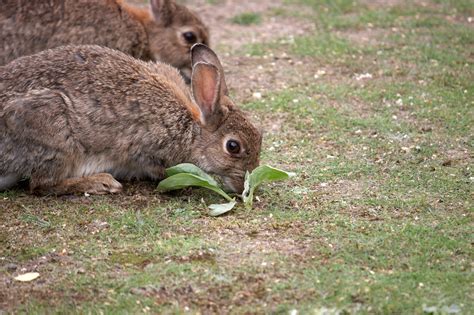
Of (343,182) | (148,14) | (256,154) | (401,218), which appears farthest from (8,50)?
(401,218)

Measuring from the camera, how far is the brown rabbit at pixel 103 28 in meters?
7.72

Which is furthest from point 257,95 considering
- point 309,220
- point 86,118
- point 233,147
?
point 309,220

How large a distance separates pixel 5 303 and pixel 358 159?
119 inches

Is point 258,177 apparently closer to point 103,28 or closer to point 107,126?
point 107,126

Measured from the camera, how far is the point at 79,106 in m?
6.05

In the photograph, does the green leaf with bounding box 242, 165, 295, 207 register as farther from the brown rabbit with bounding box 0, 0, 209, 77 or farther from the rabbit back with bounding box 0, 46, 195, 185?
the brown rabbit with bounding box 0, 0, 209, 77

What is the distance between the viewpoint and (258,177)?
576cm

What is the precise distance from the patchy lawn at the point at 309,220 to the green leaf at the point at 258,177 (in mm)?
106

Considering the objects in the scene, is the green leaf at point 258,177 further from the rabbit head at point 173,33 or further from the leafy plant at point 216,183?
the rabbit head at point 173,33

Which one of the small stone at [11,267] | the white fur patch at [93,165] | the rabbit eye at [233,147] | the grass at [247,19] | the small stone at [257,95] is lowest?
Result: the small stone at [11,267]

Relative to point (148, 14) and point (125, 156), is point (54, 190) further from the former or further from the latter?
point (148, 14)

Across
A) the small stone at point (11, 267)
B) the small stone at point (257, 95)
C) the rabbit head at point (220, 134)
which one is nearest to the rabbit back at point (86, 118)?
the rabbit head at point (220, 134)

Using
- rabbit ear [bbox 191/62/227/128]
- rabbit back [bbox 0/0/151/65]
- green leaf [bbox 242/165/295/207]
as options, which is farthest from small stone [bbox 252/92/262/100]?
green leaf [bbox 242/165/295/207]

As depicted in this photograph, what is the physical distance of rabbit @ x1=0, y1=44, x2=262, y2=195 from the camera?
19.5 ft
